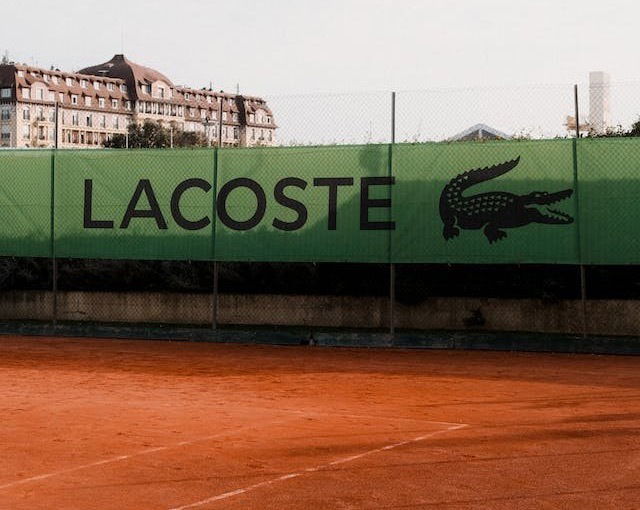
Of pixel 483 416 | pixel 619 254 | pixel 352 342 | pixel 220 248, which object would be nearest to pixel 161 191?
pixel 220 248

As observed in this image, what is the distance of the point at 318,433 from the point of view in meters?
9.05

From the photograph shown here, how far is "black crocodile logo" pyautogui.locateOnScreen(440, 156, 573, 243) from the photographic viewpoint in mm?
16625

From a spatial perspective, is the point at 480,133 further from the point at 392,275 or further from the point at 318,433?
the point at 318,433

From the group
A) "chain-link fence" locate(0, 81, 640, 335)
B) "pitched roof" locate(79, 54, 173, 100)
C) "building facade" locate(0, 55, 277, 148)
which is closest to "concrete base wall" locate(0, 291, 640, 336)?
"chain-link fence" locate(0, 81, 640, 335)

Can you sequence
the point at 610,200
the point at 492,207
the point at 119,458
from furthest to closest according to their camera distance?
1. the point at 492,207
2. the point at 610,200
3. the point at 119,458

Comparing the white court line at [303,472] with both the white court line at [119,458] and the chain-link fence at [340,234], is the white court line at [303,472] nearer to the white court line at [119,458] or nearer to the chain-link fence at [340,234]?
the white court line at [119,458]

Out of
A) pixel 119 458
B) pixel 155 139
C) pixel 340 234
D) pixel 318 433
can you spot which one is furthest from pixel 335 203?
pixel 155 139

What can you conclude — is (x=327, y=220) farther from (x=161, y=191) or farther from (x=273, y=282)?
(x=161, y=191)

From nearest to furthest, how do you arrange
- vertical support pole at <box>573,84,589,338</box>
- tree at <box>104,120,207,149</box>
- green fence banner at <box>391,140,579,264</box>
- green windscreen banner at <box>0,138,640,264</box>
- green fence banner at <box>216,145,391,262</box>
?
vertical support pole at <box>573,84,589,338</box> < green windscreen banner at <box>0,138,640,264</box> < green fence banner at <box>391,140,579,264</box> < green fence banner at <box>216,145,391,262</box> < tree at <box>104,120,207,149</box>

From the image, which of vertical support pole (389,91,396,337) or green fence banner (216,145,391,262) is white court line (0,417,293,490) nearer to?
vertical support pole (389,91,396,337)

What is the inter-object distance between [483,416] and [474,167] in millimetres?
7669

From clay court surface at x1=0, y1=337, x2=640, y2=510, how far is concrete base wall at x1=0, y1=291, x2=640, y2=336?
1665mm

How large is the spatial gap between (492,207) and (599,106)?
9.78ft

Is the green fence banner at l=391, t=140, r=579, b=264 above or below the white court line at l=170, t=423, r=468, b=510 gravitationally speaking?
above
